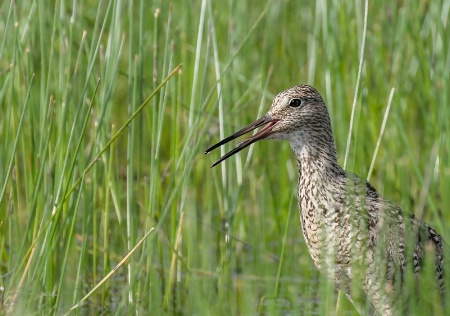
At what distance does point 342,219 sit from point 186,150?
3.15 ft

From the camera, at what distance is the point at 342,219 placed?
553cm

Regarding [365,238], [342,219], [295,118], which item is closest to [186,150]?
[295,118]

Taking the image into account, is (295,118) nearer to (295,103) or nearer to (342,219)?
(295,103)

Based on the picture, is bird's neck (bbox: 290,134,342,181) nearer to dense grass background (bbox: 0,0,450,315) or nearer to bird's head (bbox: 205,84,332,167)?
bird's head (bbox: 205,84,332,167)

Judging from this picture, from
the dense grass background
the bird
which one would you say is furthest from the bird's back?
the dense grass background

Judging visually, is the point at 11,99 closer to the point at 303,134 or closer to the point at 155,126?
the point at 155,126

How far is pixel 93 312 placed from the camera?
616 cm

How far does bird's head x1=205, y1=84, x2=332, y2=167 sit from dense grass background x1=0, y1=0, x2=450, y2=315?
240mm

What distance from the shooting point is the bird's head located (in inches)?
228

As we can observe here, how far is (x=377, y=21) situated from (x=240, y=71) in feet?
5.52

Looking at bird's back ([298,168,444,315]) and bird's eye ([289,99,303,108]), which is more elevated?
bird's eye ([289,99,303,108])

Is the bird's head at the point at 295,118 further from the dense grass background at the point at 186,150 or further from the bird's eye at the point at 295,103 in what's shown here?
the dense grass background at the point at 186,150

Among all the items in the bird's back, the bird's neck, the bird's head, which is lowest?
the bird's back

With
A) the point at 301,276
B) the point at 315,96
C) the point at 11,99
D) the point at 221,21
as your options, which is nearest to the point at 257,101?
the point at 221,21
